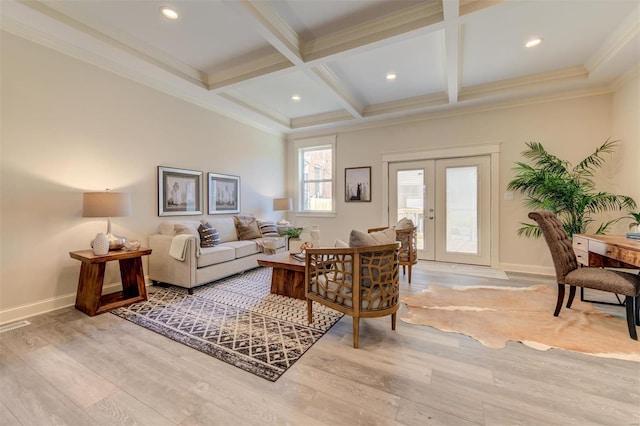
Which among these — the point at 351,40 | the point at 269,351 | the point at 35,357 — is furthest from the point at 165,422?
the point at 351,40

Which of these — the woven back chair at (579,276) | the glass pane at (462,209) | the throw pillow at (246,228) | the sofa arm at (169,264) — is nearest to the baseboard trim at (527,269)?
the glass pane at (462,209)

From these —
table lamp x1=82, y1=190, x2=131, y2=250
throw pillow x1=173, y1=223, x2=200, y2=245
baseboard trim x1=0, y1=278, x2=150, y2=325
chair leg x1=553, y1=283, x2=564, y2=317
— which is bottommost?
baseboard trim x1=0, y1=278, x2=150, y2=325

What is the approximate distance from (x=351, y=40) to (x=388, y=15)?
0.43 m

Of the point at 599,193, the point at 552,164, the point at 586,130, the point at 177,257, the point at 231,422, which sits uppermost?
the point at 586,130

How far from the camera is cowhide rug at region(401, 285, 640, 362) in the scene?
81.0 inches

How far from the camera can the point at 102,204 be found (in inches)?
107

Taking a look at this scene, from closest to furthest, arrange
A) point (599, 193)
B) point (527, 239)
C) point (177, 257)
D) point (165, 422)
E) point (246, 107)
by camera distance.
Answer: point (165, 422) → point (177, 257) → point (599, 193) → point (527, 239) → point (246, 107)

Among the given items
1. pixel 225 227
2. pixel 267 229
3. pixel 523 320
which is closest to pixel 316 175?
pixel 267 229

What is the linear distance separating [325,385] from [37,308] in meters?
3.05

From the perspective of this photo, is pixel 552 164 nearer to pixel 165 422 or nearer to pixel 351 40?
→ pixel 351 40

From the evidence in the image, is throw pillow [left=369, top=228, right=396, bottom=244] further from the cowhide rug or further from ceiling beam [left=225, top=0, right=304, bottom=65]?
ceiling beam [left=225, top=0, right=304, bottom=65]

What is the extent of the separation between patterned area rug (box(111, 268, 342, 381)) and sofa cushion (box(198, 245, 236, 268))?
343 millimetres

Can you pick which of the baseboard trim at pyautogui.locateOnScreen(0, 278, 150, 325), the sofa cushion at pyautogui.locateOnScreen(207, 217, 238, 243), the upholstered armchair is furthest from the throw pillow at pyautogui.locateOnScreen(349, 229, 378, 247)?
the baseboard trim at pyautogui.locateOnScreen(0, 278, 150, 325)

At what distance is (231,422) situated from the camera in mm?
1339
